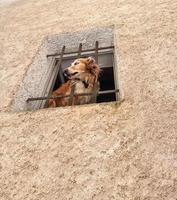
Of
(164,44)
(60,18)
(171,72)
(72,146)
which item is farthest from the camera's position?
(60,18)

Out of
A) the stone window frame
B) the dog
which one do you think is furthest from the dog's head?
the stone window frame

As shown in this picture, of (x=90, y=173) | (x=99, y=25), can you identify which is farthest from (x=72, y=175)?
(x=99, y=25)

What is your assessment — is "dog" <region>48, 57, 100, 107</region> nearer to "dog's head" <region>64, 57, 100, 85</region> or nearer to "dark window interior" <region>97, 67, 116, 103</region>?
"dog's head" <region>64, 57, 100, 85</region>

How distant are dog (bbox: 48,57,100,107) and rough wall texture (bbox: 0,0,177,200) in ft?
1.08

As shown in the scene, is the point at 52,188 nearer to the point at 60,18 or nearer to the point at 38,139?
the point at 38,139

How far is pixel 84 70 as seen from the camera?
2861mm

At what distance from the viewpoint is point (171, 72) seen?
217 centimetres

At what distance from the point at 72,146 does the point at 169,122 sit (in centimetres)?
53

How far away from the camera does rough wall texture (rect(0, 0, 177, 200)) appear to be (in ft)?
5.05

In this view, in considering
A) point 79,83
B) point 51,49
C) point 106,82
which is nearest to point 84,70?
point 79,83

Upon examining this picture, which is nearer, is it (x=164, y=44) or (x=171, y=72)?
(x=171, y=72)

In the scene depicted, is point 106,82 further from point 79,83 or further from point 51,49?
point 79,83

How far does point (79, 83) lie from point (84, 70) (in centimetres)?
16

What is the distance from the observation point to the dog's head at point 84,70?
2.85 meters
